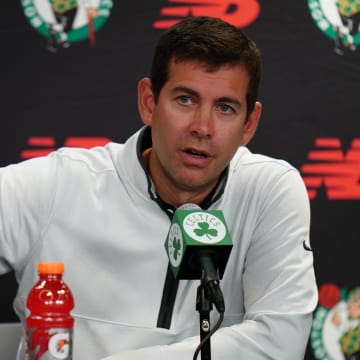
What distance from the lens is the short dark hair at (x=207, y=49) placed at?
177 cm

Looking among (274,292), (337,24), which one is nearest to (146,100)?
(274,292)

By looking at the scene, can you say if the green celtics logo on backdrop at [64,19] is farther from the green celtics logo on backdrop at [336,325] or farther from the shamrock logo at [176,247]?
the shamrock logo at [176,247]

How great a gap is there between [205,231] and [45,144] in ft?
4.10

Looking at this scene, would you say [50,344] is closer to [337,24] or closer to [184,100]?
[184,100]

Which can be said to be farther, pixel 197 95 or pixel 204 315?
pixel 197 95

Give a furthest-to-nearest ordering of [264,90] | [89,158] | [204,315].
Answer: [264,90] < [89,158] < [204,315]

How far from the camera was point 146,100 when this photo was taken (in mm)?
1945

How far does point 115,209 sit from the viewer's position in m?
1.90

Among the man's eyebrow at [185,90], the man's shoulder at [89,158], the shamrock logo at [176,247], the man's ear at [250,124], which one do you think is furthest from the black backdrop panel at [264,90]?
the shamrock logo at [176,247]

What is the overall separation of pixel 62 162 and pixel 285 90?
94cm

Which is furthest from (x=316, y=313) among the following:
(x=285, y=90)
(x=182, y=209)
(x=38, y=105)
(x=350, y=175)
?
(x=182, y=209)

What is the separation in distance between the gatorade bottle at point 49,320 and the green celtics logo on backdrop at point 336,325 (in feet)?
4.27

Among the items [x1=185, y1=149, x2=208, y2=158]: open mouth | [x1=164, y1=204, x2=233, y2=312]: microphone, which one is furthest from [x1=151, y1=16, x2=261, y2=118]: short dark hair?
[x1=164, y1=204, x2=233, y2=312]: microphone

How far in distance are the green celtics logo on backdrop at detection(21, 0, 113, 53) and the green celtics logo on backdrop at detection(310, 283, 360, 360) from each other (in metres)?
1.17
